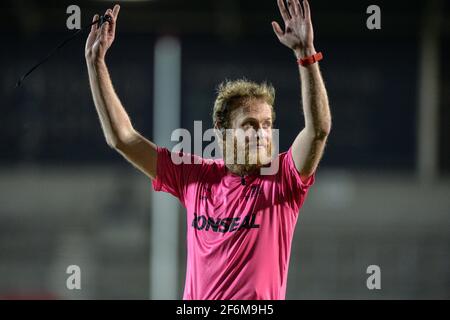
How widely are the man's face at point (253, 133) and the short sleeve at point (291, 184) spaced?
0.09m

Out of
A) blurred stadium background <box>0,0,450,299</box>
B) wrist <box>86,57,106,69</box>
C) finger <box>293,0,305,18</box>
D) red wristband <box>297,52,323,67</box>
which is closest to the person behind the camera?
red wristband <box>297,52,323,67</box>

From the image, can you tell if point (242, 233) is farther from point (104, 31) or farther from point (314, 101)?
point (104, 31)

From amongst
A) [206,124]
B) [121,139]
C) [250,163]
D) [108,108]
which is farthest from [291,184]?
[206,124]

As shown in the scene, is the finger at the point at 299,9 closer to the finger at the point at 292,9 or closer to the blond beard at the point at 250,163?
the finger at the point at 292,9

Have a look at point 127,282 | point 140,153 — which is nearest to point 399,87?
point 127,282

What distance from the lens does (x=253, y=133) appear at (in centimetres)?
348

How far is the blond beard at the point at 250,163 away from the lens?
11.5 ft

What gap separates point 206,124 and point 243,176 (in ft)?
34.0

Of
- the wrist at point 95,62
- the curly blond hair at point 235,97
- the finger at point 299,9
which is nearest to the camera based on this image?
the finger at point 299,9

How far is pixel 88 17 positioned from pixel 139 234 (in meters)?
4.06

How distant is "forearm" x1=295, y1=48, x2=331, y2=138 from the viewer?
3.29 meters

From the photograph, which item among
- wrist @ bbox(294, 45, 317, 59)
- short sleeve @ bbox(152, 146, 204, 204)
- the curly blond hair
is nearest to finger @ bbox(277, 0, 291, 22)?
wrist @ bbox(294, 45, 317, 59)

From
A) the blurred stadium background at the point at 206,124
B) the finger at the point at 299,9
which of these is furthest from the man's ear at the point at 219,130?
the blurred stadium background at the point at 206,124

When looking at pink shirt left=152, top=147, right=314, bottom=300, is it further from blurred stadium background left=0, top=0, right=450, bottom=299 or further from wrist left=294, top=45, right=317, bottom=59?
blurred stadium background left=0, top=0, right=450, bottom=299
